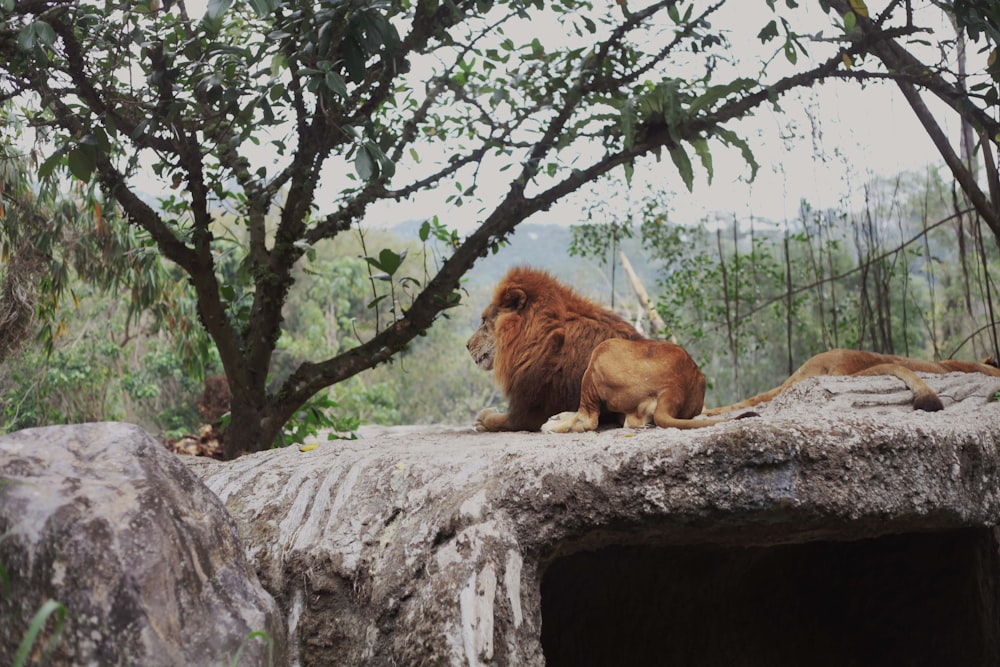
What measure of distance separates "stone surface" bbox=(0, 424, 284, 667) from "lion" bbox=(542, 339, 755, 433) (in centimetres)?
168

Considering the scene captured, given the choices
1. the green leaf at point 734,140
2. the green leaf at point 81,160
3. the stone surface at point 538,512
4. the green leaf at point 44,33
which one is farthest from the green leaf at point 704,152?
the green leaf at point 44,33

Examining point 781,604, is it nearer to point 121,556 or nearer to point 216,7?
point 121,556

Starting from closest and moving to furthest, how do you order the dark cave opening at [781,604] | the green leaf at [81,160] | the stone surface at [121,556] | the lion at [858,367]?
the stone surface at [121,556] → the green leaf at [81,160] → the dark cave opening at [781,604] → the lion at [858,367]

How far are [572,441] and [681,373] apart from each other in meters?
0.84

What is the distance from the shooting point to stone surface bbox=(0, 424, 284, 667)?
6.27 ft

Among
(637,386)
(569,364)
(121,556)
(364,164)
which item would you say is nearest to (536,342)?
(569,364)

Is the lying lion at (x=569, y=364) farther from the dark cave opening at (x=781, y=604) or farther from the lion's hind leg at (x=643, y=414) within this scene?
the dark cave opening at (x=781, y=604)

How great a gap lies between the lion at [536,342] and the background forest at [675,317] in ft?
1.61

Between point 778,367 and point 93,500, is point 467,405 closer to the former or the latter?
point 778,367

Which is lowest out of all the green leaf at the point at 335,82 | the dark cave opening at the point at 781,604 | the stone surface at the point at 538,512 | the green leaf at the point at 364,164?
the dark cave opening at the point at 781,604

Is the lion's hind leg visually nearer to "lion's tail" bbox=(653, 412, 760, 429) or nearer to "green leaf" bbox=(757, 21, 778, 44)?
"lion's tail" bbox=(653, 412, 760, 429)

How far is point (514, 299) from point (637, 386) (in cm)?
90

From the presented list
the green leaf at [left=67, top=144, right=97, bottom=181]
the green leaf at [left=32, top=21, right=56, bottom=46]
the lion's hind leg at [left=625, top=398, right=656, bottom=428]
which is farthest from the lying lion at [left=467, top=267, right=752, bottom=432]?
the green leaf at [left=32, top=21, right=56, bottom=46]

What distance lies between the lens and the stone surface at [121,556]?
1.91 meters
